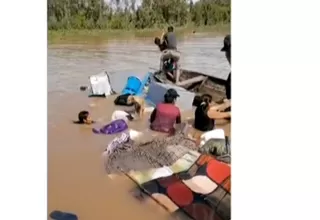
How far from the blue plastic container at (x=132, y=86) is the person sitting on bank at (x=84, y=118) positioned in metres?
0.12

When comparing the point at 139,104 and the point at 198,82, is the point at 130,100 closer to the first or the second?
the point at 139,104

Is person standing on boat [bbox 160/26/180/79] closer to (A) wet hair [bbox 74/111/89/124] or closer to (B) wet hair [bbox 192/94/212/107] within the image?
(B) wet hair [bbox 192/94/212/107]

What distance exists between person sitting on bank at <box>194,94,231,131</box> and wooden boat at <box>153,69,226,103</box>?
0.02m

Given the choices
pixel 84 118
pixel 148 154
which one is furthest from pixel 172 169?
pixel 84 118

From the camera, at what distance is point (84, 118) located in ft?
4.39

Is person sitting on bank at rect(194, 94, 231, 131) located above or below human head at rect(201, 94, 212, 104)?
below

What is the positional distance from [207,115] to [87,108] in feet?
1.12

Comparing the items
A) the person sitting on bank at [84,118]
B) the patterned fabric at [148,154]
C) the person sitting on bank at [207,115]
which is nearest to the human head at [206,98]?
the person sitting on bank at [207,115]

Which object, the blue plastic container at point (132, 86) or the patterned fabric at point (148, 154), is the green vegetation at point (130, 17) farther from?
the patterned fabric at point (148, 154)

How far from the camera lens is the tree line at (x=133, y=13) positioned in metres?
1.31

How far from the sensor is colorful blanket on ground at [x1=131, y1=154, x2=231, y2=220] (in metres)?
1.29

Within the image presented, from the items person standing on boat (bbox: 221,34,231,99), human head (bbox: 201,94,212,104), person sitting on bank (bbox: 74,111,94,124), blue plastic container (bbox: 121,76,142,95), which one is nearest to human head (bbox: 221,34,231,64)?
person standing on boat (bbox: 221,34,231,99)
